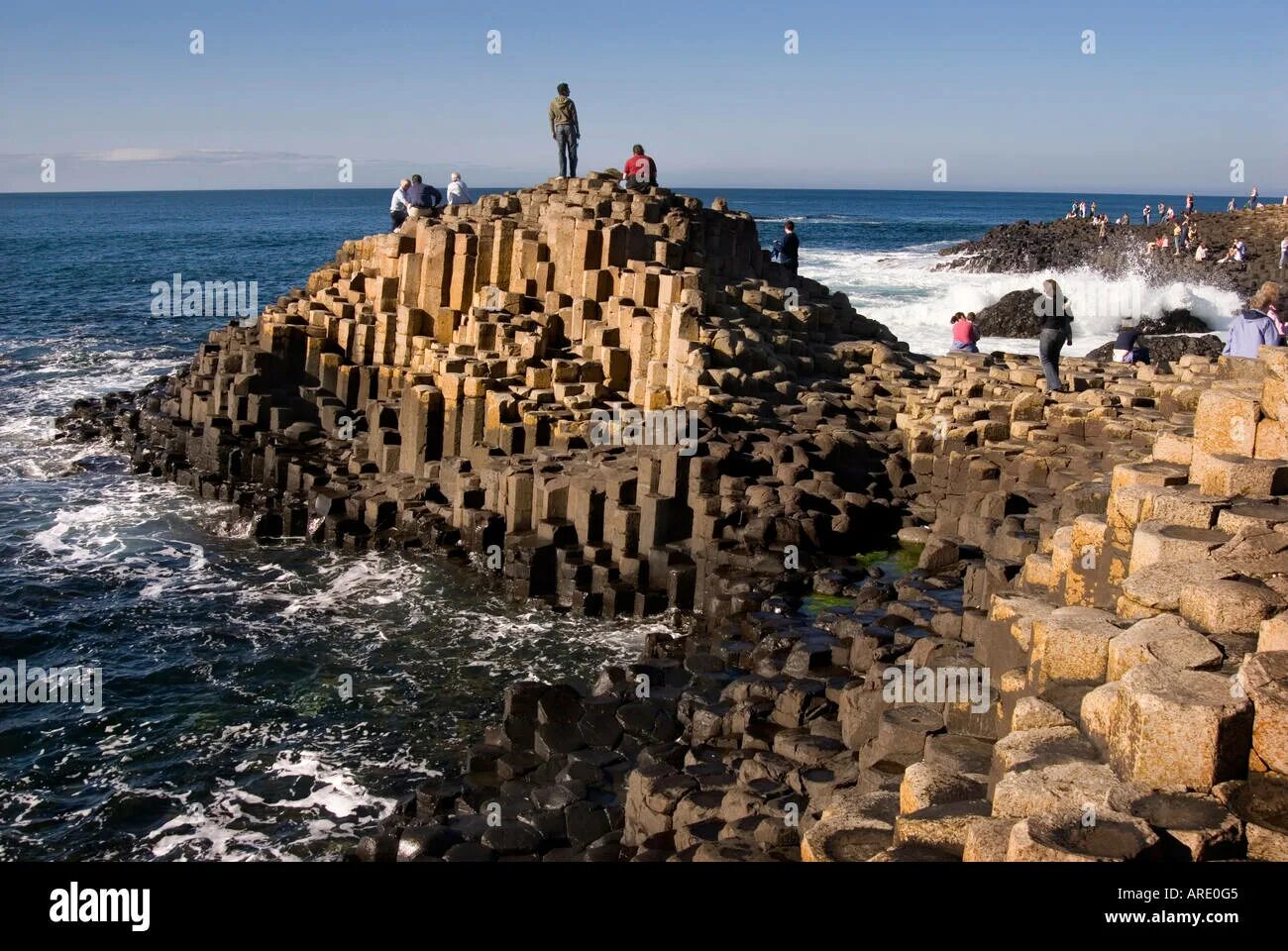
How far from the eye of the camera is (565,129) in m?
26.4

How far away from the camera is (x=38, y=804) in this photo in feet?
38.9

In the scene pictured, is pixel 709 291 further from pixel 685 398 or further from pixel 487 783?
pixel 487 783

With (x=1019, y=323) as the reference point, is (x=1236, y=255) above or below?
above

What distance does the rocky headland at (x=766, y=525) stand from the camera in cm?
733
